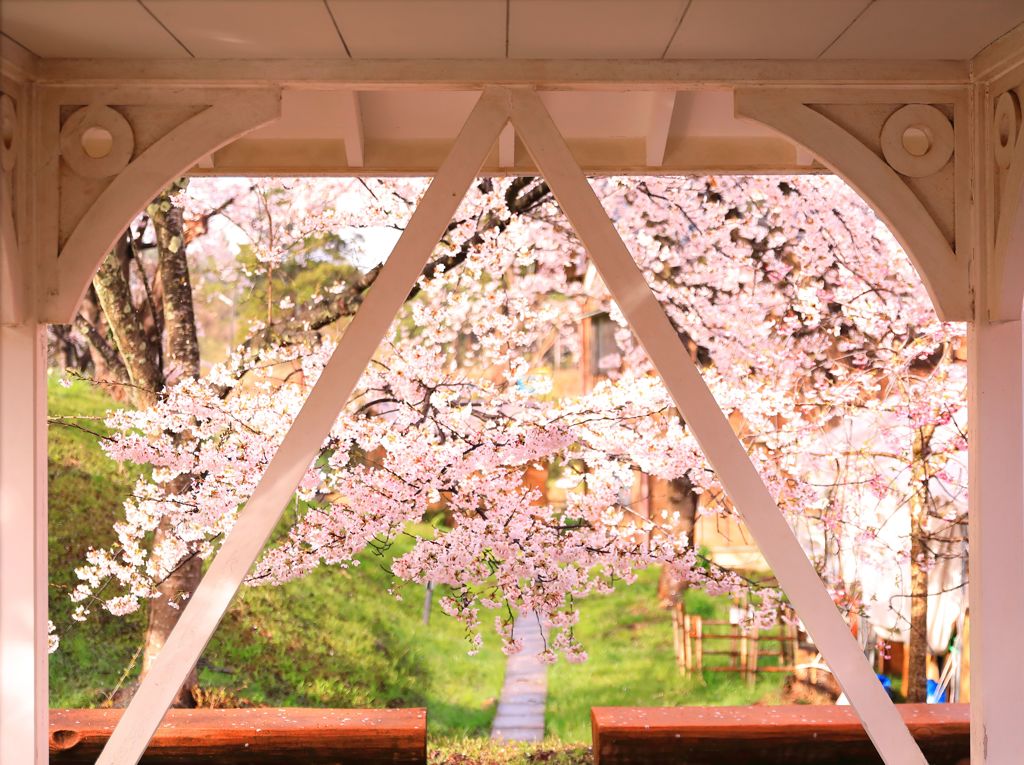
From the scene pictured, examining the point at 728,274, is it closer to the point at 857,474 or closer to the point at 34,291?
the point at 857,474

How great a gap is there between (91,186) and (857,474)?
4437 mm

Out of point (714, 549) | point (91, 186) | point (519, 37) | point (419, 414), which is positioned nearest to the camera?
point (519, 37)

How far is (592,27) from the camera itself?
1.90m

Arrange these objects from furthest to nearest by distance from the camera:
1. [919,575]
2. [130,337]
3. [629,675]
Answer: [629,675] < [919,575] < [130,337]

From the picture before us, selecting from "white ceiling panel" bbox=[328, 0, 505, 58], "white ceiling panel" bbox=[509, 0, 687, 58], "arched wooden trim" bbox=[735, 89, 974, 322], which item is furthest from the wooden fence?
"white ceiling panel" bbox=[328, 0, 505, 58]

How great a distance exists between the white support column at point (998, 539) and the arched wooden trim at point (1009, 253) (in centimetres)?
5

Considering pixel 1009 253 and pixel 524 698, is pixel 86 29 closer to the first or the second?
pixel 1009 253

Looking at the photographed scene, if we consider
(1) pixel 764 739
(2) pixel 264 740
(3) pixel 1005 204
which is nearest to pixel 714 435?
(3) pixel 1005 204

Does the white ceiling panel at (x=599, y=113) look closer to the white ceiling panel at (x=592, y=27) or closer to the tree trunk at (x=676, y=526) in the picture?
the white ceiling panel at (x=592, y=27)

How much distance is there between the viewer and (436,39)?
1.97 m

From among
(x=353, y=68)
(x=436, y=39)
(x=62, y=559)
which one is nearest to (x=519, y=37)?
(x=436, y=39)

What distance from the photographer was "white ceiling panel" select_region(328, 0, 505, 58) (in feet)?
5.86

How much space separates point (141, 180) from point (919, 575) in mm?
4790

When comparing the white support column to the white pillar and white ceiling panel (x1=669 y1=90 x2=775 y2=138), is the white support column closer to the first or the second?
white ceiling panel (x1=669 y1=90 x2=775 y2=138)
